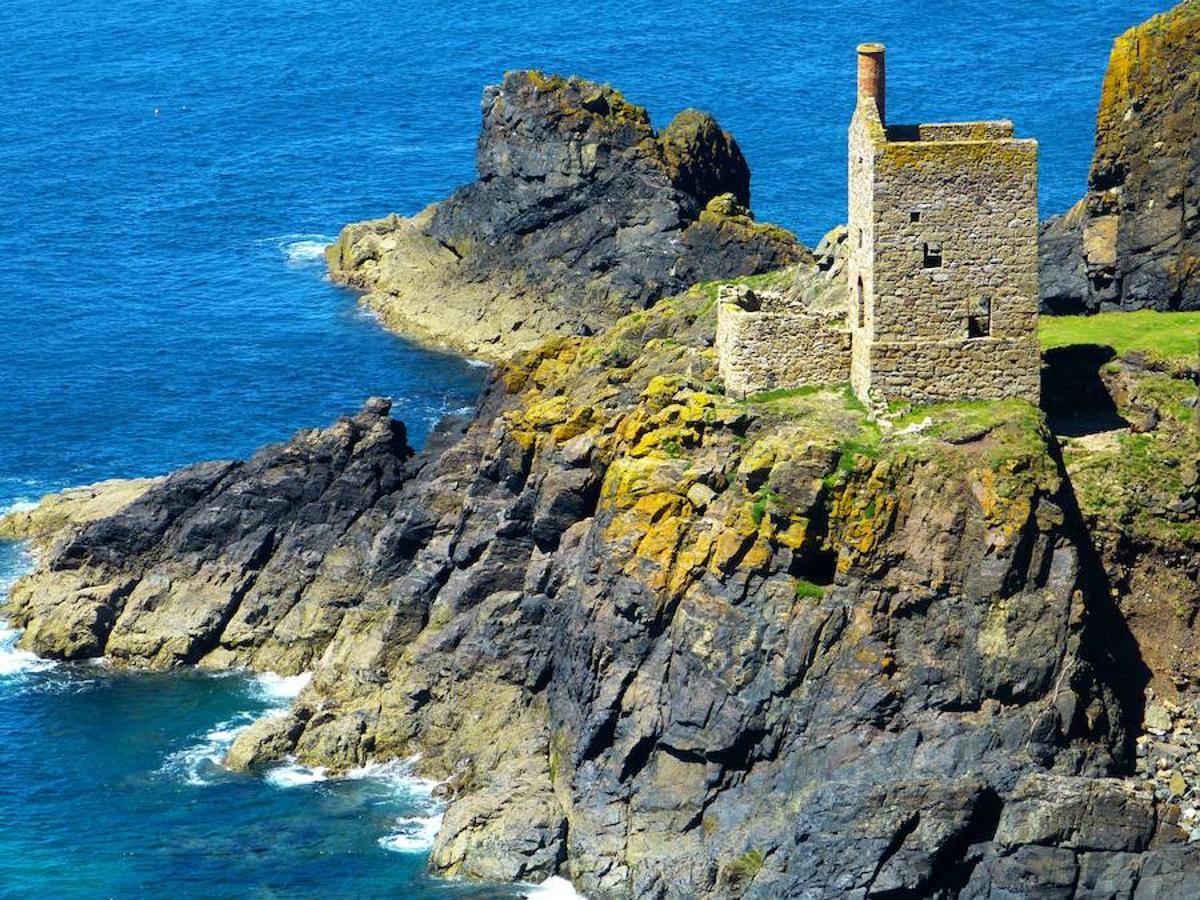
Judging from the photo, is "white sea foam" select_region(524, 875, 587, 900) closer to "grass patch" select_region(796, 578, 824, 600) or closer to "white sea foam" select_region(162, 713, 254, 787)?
"grass patch" select_region(796, 578, 824, 600)

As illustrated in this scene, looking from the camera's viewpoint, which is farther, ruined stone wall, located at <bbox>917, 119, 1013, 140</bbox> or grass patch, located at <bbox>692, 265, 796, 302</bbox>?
grass patch, located at <bbox>692, 265, 796, 302</bbox>

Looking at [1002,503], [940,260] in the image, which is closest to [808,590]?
[1002,503]

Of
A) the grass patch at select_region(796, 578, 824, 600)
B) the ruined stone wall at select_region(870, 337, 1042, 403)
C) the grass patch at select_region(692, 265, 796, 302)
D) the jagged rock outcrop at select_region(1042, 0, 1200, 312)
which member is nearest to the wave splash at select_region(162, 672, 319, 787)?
the grass patch at select_region(796, 578, 824, 600)

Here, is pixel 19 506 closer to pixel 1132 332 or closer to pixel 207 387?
pixel 207 387

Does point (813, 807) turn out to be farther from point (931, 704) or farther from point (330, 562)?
point (330, 562)

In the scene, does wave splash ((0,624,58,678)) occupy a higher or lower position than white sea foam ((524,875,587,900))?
higher

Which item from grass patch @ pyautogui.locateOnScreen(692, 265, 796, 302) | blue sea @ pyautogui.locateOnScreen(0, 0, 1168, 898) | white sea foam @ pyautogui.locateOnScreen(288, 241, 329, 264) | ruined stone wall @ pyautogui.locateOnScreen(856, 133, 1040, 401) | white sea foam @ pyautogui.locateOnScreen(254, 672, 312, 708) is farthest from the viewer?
white sea foam @ pyautogui.locateOnScreen(288, 241, 329, 264)

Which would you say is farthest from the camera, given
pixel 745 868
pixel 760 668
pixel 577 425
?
pixel 577 425
